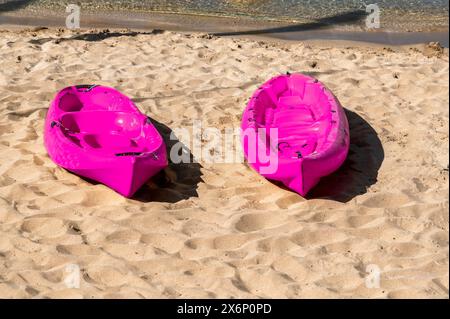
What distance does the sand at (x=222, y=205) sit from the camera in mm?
4547

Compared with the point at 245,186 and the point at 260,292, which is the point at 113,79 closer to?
the point at 245,186

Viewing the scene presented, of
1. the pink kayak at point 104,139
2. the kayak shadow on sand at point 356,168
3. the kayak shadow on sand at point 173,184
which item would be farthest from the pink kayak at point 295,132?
the pink kayak at point 104,139

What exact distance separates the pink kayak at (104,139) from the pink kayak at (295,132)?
34.8 inches

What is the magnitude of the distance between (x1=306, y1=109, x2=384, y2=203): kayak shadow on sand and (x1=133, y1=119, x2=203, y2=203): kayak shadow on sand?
1.06 metres

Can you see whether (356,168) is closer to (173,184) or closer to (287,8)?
(173,184)

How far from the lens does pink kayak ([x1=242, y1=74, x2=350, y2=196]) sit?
5555mm

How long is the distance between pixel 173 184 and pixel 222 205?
59 centimetres

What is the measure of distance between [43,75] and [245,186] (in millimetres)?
Result: 3348

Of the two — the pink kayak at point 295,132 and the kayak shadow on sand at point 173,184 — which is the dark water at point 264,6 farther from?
the kayak shadow on sand at point 173,184

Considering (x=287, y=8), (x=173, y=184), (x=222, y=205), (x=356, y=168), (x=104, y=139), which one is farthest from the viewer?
(x=287, y=8)

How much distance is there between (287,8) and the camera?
40.5 ft

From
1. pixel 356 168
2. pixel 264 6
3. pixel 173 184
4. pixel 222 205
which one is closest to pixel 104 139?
pixel 173 184
